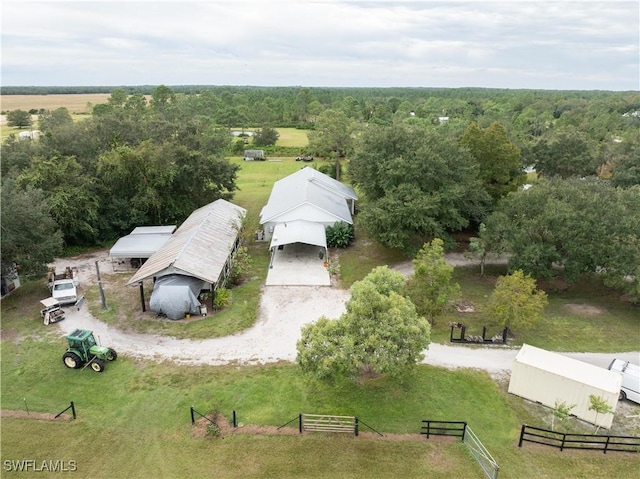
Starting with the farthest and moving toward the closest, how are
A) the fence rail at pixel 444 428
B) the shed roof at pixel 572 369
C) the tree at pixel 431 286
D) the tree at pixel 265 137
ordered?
1. the tree at pixel 265 137
2. the tree at pixel 431 286
3. the shed roof at pixel 572 369
4. the fence rail at pixel 444 428

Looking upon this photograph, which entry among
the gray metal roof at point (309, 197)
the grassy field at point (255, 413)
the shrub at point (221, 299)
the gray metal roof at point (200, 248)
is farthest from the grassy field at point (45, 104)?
the grassy field at point (255, 413)

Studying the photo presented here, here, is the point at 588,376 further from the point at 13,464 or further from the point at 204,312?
the point at 13,464

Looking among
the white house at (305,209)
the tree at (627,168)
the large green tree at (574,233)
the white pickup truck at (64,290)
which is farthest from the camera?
Result: the tree at (627,168)

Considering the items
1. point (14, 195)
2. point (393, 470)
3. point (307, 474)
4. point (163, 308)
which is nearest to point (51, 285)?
point (14, 195)

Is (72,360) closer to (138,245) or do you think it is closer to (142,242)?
(138,245)

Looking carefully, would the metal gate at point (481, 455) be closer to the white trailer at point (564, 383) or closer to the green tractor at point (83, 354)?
the white trailer at point (564, 383)

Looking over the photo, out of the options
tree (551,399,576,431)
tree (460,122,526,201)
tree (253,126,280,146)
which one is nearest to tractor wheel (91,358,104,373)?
tree (551,399,576,431)
